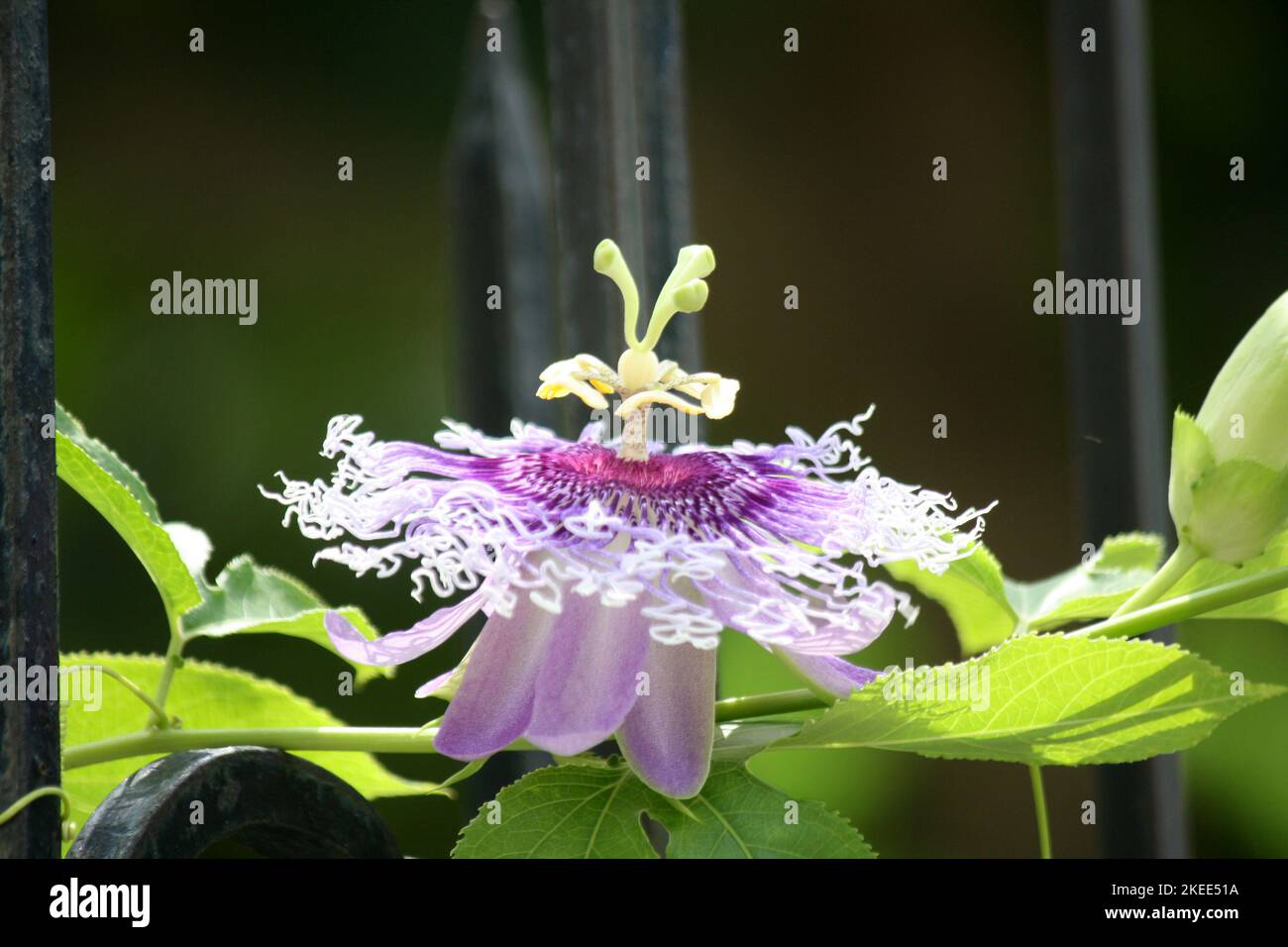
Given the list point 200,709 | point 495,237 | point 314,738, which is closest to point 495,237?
point 495,237

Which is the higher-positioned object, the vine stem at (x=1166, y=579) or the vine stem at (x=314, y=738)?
the vine stem at (x=1166, y=579)

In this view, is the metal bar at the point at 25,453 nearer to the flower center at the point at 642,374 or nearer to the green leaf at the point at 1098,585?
the flower center at the point at 642,374

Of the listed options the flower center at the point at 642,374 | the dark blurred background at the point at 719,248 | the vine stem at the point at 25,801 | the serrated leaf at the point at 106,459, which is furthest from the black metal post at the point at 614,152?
the dark blurred background at the point at 719,248

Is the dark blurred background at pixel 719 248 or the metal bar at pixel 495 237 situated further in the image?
the dark blurred background at pixel 719 248

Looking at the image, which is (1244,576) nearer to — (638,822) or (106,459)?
(638,822)

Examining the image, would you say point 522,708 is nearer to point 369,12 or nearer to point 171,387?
point 171,387
